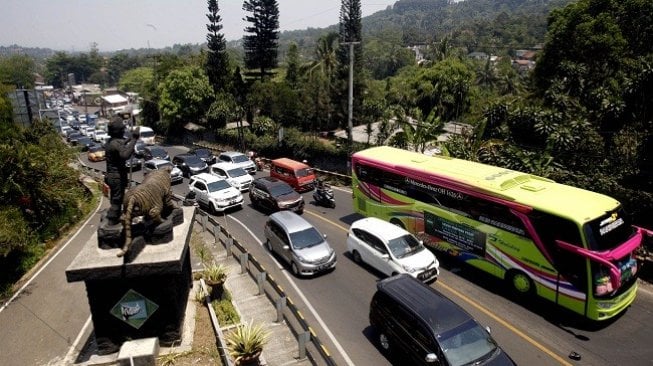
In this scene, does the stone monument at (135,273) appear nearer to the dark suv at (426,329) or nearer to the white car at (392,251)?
the dark suv at (426,329)

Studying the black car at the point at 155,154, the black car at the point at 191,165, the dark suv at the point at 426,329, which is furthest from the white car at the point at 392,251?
the black car at the point at 155,154

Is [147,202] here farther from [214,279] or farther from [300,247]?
[300,247]

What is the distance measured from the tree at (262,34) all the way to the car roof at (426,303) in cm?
5033

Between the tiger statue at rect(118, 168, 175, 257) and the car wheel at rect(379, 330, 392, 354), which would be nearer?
the tiger statue at rect(118, 168, 175, 257)

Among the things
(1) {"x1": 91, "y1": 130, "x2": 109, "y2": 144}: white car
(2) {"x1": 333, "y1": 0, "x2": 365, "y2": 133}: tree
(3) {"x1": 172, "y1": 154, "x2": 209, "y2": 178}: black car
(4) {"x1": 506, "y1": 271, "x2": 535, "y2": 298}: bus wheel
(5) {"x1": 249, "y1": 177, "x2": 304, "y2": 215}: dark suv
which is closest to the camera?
(4) {"x1": 506, "y1": 271, "x2": 535, "y2": 298}: bus wheel

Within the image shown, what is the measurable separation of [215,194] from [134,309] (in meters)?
14.5

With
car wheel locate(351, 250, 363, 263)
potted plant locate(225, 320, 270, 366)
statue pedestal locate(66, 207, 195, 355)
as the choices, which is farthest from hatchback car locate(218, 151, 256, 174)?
potted plant locate(225, 320, 270, 366)

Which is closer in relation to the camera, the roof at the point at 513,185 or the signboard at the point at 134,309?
the signboard at the point at 134,309

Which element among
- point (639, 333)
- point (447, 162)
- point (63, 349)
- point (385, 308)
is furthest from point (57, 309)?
point (639, 333)

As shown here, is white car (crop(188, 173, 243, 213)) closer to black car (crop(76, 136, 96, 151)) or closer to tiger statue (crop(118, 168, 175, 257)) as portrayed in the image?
tiger statue (crop(118, 168, 175, 257))

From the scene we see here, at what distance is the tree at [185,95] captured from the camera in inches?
2121

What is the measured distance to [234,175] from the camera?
2841cm

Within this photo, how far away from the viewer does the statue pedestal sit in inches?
370

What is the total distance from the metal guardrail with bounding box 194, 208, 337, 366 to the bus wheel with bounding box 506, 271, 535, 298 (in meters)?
6.78
